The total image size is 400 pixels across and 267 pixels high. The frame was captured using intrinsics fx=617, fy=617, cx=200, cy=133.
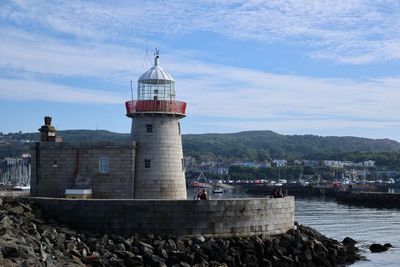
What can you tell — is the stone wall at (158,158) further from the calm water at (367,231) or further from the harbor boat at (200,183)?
the harbor boat at (200,183)

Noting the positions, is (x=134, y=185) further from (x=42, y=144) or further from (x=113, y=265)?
(x=113, y=265)

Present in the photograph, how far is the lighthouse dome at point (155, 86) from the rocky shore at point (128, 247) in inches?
284

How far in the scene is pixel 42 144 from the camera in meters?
25.7

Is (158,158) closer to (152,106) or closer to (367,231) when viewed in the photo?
(152,106)

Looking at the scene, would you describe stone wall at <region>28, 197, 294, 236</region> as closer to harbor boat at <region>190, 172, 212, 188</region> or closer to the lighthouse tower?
the lighthouse tower

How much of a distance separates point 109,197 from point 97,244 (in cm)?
547

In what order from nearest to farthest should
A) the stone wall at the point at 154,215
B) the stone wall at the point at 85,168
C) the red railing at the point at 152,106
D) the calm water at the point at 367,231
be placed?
the stone wall at the point at 154,215
the stone wall at the point at 85,168
the red railing at the point at 152,106
the calm water at the point at 367,231

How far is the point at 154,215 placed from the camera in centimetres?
2133

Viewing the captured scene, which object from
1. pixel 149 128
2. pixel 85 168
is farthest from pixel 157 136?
pixel 85 168

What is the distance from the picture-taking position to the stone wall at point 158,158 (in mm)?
25297

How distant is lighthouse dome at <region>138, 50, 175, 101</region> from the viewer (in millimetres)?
26266

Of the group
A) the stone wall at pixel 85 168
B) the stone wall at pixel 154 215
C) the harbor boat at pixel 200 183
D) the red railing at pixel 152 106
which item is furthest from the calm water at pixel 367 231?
the harbor boat at pixel 200 183

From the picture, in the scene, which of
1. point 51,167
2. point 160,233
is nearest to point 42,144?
Result: point 51,167

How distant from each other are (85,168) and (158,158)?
9.89ft
